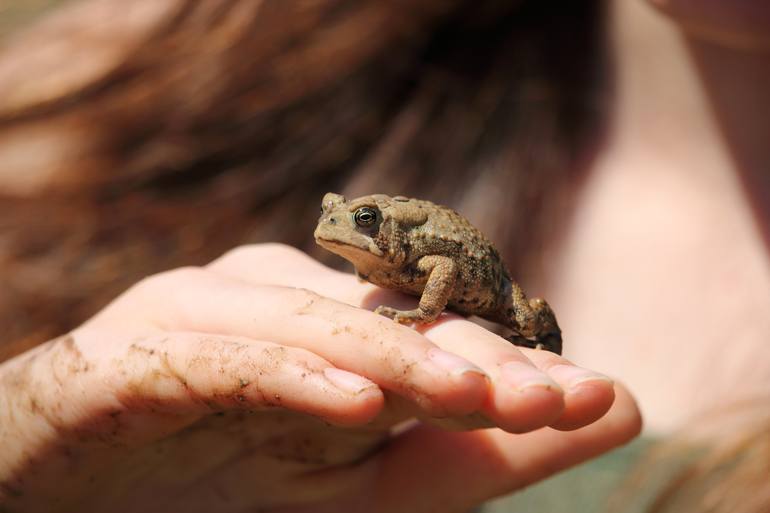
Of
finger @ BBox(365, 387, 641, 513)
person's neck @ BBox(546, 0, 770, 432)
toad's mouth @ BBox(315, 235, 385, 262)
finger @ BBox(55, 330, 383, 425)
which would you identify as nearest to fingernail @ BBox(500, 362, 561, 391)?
finger @ BBox(55, 330, 383, 425)

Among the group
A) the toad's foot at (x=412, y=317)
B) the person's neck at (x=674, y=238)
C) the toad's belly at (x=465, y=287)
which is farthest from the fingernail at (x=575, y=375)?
the person's neck at (x=674, y=238)

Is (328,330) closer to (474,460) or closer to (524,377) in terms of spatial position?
(524,377)

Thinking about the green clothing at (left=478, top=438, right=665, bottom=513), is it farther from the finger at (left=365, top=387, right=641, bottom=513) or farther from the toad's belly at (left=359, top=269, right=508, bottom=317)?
the toad's belly at (left=359, top=269, right=508, bottom=317)

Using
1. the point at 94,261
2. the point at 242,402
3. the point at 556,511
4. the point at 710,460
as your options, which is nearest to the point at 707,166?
the point at 710,460

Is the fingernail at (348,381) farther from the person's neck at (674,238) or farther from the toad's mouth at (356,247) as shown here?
the person's neck at (674,238)

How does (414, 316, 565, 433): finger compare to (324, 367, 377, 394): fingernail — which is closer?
(414, 316, 565, 433): finger
